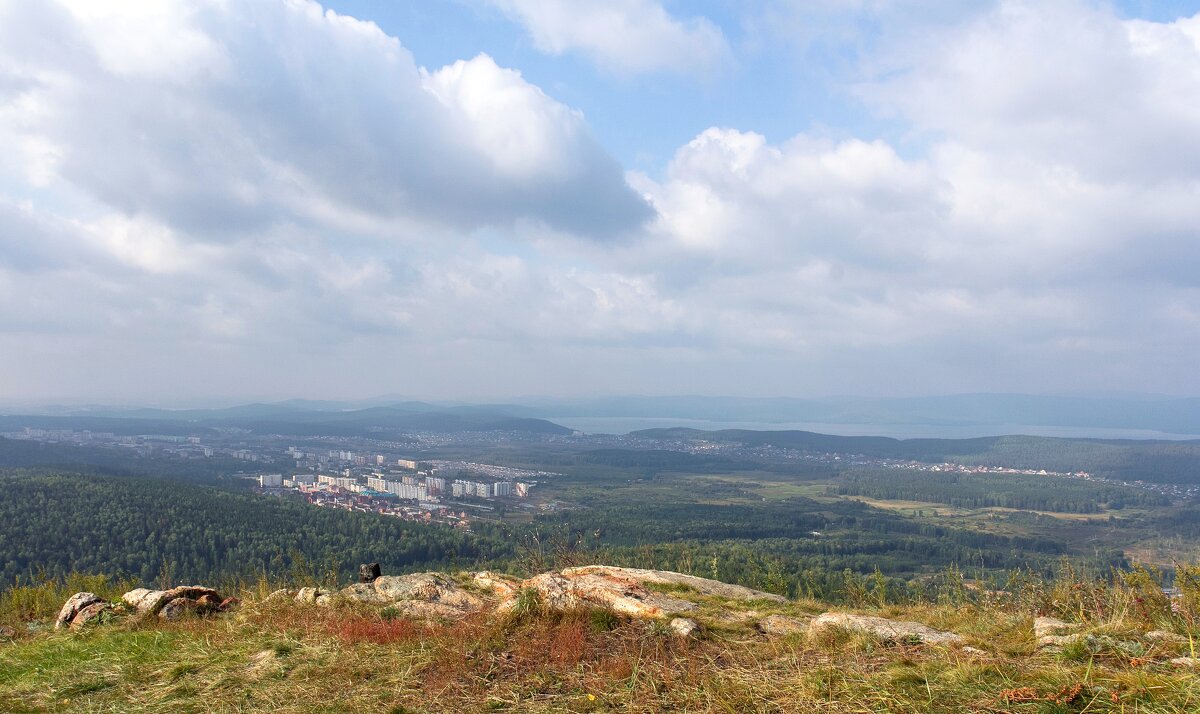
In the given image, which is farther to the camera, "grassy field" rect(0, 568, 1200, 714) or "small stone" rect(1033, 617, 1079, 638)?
"small stone" rect(1033, 617, 1079, 638)

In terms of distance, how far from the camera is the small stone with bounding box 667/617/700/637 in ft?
19.3

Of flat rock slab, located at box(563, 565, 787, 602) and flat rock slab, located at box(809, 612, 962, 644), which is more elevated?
flat rock slab, located at box(809, 612, 962, 644)

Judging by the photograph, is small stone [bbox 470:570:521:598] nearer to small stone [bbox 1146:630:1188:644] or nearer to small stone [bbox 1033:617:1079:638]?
small stone [bbox 1033:617:1079:638]

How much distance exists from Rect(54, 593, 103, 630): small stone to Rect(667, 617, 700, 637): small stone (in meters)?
8.76

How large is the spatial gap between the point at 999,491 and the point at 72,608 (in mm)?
91826

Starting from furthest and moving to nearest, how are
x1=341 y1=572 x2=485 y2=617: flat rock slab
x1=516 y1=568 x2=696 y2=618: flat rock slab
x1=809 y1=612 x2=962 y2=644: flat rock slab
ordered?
x1=341 y1=572 x2=485 y2=617: flat rock slab < x1=516 y1=568 x2=696 y2=618: flat rock slab < x1=809 y1=612 x2=962 y2=644: flat rock slab

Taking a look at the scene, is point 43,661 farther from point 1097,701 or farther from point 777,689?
point 1097,701

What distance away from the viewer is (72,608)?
8234 mm

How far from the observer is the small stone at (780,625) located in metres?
6.17

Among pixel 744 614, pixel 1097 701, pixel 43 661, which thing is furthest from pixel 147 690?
pixel 1097 701

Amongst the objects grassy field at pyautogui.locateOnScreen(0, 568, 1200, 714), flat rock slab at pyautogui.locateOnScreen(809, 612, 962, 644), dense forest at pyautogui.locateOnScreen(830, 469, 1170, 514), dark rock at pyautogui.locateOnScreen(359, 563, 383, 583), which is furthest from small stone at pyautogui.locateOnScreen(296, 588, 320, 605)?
dense forest at pyautogui.locateOnScreen(830, 469, 1170, 514)

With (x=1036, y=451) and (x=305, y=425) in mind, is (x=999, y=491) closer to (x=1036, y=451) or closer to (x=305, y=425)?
(x=1036, y=451)

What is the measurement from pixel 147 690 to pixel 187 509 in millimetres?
40950

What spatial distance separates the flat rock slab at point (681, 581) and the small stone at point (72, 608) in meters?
7.19
